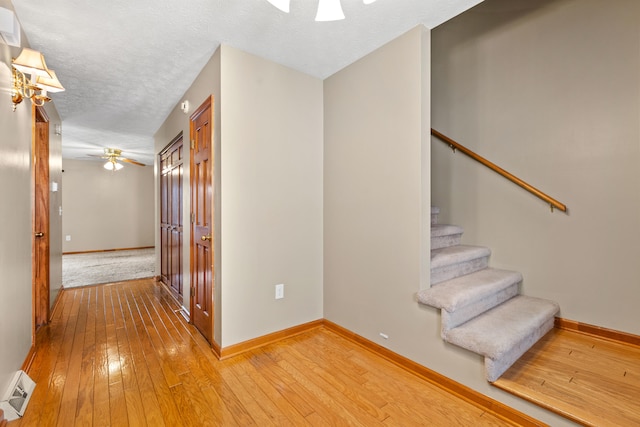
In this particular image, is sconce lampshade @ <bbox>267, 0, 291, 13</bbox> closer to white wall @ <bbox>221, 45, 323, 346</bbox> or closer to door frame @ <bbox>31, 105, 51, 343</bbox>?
white wall @ <bbox>221, 45, 323, 346</bbox>

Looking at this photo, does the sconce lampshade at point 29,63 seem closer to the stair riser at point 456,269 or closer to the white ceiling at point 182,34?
the white ceiling at point 182,34

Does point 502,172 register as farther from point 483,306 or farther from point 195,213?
point 195,213

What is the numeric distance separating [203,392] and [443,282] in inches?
75.0

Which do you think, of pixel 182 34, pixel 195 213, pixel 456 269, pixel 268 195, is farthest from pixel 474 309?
pixel 182 34

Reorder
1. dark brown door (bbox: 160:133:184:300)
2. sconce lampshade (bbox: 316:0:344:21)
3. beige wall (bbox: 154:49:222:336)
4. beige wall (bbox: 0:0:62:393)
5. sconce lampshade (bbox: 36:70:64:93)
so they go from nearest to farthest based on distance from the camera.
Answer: sconce lampshade (bbox: 316:0:344:21)
beige wall (bbox: 0:0:62:393)
sconce lampshade (bbox: 36:70:64:93)
beige wall (bbox: 154:49:222:336)
dark brown door (bbox: 160:133:184:300)

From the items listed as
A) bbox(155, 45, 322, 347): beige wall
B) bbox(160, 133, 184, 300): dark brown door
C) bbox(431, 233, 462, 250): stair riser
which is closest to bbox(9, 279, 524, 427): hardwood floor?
bbox(155, 45, 322, 347): beige wall

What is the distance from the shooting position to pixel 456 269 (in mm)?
2477

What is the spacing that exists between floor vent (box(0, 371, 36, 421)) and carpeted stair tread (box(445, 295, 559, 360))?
2.59 meters

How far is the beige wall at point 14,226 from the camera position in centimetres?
170

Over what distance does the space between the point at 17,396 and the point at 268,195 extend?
2.02 meters

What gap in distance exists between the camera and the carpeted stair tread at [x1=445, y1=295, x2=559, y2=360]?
65.4 inches

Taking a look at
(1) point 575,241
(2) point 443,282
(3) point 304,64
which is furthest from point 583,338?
(3) point 304,64

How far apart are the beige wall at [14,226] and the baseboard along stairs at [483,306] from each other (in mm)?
2651

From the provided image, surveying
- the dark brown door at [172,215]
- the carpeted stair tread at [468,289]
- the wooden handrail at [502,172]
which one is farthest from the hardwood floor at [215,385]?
the wooden handrail at [502,172]
